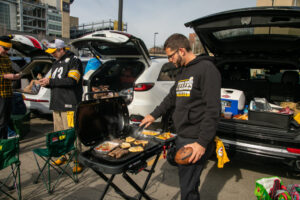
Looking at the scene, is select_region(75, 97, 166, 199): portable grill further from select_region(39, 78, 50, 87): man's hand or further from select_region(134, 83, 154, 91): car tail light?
select_region(134, 83, 154, 91): car tail light

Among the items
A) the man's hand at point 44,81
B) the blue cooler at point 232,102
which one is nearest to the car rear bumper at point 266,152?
the blue cooler at point 232,102

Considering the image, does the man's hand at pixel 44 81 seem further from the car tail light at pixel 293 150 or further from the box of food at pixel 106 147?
the car tail light at pixel 293 150

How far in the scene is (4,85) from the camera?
355cm

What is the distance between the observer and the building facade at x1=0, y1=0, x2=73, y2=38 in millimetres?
56116

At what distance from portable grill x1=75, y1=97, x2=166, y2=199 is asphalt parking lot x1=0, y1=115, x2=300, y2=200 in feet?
2.97

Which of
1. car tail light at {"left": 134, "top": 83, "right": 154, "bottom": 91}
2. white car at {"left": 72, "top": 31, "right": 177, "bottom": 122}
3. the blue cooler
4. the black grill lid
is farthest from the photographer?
car tail light at {"left": 134, "top": 83, "right": 154, "bottom": 91}

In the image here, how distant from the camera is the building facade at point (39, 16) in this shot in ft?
184

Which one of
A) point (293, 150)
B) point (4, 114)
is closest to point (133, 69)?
point (4, 114)

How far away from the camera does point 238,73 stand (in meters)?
5.06

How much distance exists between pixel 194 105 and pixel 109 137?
0.96 m

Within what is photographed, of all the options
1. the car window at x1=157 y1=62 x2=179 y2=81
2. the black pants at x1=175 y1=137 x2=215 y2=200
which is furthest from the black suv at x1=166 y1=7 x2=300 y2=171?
the black pants at x1=175 y1=137 x2=215 y2=200

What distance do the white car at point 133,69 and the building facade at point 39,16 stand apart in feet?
196

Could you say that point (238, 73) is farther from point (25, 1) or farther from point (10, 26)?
point (25, 1)

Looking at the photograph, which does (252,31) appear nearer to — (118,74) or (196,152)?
(196,152)
